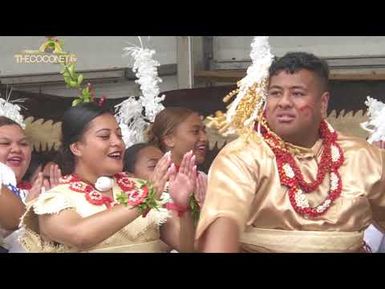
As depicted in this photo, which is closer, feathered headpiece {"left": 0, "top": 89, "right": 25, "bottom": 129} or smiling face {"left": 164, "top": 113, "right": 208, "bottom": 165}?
smiling face {"left": 164, "top": 113, "right": 208, "bottom": 165}

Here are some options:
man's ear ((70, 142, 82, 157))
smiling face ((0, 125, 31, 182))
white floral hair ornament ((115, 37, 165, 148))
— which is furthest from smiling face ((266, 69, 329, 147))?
smiling face ((0, 125, 31, 182))

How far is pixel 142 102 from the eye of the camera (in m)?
3.00

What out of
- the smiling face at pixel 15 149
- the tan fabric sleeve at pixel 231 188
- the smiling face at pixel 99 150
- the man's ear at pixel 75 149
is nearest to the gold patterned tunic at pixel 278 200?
the tan fabric sleeve at pixel 231 188

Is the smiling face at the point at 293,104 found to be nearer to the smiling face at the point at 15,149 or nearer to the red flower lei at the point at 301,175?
the red flower lei at the point at 301,175

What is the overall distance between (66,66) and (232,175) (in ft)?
2.53

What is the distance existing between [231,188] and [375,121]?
67cm

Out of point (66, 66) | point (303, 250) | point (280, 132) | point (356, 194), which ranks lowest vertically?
point (303, 250)

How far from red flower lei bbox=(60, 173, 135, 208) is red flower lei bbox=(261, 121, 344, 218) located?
1.58ft

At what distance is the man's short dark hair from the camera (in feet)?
8.75

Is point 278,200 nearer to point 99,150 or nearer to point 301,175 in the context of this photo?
point 301,175

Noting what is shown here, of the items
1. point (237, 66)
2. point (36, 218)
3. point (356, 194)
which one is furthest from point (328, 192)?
point (36, 218)

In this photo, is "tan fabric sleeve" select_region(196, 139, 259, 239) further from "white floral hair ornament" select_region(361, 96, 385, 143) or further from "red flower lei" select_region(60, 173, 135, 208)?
"white floral hair ornament" select_region(361, 96, 385, 143)

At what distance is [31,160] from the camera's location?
3.01 metres

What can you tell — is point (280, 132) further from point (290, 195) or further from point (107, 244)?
point (107, 244)
